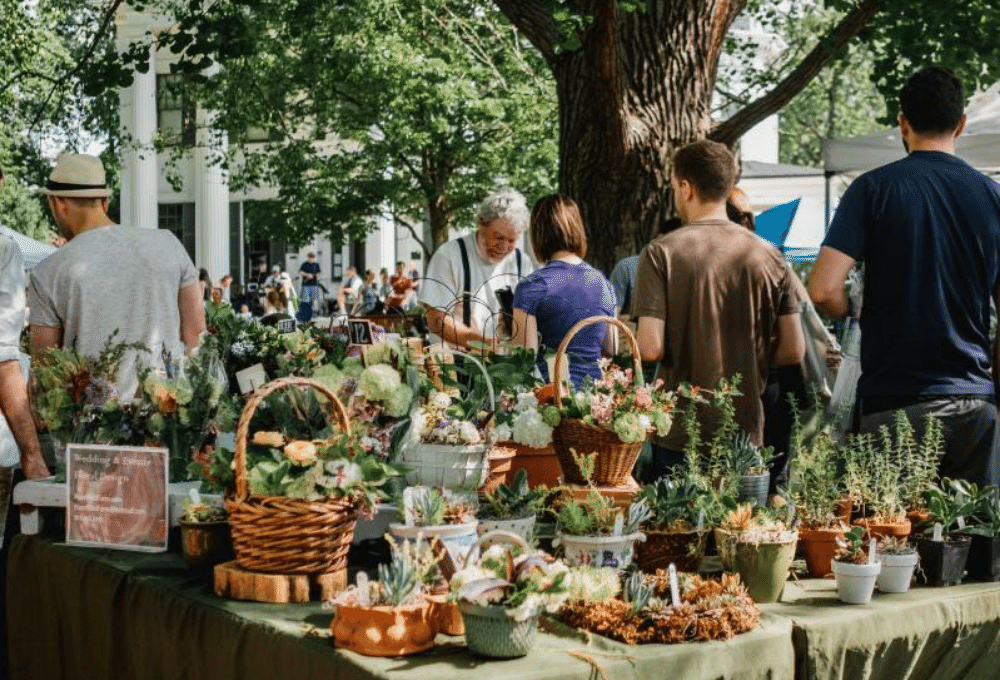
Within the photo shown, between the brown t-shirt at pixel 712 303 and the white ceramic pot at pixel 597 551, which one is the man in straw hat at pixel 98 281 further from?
the white ceramic pot at pixel 597 551

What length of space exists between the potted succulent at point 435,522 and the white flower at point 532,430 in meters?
0.51

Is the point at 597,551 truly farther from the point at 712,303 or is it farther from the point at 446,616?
the point at 712,303

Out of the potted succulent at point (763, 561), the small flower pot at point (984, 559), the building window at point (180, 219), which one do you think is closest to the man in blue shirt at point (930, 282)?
the small flower pot at point (984, 559)

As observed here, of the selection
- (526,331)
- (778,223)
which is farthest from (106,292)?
(778,223)

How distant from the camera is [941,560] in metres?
2.88

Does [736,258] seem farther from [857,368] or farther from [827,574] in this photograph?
[857,368]

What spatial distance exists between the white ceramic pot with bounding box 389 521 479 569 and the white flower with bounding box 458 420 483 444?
0.36 meters

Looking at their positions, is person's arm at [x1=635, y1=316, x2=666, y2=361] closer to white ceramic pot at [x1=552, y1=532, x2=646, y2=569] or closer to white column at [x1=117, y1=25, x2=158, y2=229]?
white ceramic pot at [x1=552, y1=532, x2=646, y2=569]

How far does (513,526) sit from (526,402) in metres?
0.60

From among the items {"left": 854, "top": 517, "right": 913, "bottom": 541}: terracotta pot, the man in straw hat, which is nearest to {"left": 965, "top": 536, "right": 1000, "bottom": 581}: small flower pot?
{"left": 854, "top": 517, "right": 913, "bottom": 541}: terracotta pot

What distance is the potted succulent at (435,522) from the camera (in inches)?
102

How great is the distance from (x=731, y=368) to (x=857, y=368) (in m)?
2.23

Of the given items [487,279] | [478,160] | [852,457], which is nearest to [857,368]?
[487,279]

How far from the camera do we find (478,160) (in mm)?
20688
